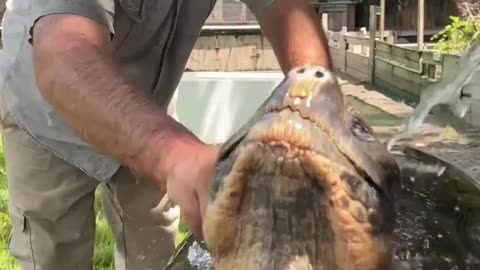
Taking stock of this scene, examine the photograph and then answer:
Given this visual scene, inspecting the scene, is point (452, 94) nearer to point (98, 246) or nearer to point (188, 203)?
point (98, 246)

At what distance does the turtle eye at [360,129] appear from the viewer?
1078 mm

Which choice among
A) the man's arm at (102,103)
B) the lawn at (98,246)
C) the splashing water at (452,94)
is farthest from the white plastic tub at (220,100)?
the man's arm at (102,103)

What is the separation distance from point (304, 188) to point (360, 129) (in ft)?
0.32

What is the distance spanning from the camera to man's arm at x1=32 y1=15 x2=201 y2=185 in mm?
1158

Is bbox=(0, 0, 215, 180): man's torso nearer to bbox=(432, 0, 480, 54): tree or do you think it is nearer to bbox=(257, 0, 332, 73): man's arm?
bbox=(257, 0, 332, 73): man's arm

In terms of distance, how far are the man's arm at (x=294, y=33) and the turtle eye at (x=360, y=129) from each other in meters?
0.56

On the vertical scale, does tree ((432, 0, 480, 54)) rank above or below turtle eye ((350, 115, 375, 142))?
below

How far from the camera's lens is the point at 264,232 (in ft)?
3.59

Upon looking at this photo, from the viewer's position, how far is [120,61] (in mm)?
1954

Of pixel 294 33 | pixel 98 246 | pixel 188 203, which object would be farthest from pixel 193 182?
pixel 98 246

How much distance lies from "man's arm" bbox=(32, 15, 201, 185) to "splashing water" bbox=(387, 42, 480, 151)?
483 cm

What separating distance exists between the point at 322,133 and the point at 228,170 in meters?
0.11

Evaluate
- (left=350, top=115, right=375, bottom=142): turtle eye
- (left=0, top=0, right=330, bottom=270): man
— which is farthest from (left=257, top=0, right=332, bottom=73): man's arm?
(left=350, top=115, right=375, bottom=142): turtle eye

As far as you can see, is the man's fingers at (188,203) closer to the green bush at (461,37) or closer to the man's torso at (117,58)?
the man's torso at (117,58)
